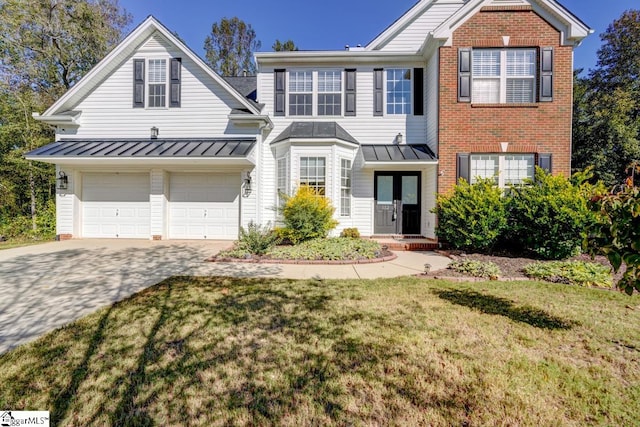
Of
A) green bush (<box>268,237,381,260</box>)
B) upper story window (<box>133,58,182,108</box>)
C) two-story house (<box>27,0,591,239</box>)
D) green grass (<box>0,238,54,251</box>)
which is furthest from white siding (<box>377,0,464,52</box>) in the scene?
green grass (<box>0,238,54,251</box>)

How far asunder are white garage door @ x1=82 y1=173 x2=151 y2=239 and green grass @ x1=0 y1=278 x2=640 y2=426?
7905 millimetres

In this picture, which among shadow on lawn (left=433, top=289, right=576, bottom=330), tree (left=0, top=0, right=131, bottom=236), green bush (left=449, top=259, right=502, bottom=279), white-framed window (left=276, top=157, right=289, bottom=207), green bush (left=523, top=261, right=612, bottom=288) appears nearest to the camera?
shadow on lawn (left=433, top=289, right=576, bottom=330)

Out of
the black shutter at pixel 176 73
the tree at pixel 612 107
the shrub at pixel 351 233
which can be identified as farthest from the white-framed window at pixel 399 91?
the tree at pixel 612 107

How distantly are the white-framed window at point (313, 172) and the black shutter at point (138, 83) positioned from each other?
6723mm

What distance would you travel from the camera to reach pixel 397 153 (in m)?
10.1

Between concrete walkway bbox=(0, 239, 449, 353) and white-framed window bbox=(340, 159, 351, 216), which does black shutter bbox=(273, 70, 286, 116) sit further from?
concrete walkway bbox=(0, 239, 449, 353)

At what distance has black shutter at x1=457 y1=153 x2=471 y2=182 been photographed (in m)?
9.33

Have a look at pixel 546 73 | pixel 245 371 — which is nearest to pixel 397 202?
pixel 546 73

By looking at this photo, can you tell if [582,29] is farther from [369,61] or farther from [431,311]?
[431,311]

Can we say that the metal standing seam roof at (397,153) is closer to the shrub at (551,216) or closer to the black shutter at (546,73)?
the shrub at (551,216)

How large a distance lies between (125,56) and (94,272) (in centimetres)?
881

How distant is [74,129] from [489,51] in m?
15.3

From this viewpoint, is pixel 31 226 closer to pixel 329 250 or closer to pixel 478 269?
pixel 329 250

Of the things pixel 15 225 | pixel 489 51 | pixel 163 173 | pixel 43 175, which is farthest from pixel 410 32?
pixel 15 225
